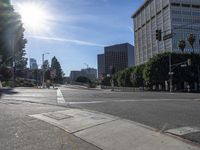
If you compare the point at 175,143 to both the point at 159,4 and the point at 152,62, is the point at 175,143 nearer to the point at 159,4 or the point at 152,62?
the point at 152,62

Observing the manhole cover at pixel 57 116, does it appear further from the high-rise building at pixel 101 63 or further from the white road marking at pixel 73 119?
the high-rise building at pixel 101 63

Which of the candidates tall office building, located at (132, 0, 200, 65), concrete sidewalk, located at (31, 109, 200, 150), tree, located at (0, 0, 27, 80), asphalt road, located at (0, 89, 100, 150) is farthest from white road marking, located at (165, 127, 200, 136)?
tall office building, located at (132, 0, 200, 65)

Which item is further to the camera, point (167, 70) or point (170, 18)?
point (170, 18)

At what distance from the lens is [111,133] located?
10.2 meters

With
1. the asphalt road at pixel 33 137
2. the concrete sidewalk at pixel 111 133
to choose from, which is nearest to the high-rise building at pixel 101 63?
the concrete sidewalk at pixel 111 133

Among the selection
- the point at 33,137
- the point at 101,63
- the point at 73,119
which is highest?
the point at 101,63

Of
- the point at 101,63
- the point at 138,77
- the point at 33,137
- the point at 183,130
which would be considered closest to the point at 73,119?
the point at 33,137

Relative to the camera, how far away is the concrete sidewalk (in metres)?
8.64

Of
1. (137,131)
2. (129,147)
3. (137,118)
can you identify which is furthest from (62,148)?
(137,118)

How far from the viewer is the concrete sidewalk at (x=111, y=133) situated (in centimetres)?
864

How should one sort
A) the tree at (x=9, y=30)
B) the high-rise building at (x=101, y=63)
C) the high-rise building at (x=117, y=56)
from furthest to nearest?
the high-rise building at (x=101, y=63) → the high-rise building at (x=117, y=56) → the tree at (x=9, y=30)

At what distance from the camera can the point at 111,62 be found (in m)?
179

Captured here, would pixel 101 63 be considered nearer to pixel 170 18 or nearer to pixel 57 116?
pixel 170 18

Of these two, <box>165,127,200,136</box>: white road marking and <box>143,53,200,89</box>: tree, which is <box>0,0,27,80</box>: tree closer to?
<box>143,53,200,89</box>: tree
